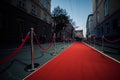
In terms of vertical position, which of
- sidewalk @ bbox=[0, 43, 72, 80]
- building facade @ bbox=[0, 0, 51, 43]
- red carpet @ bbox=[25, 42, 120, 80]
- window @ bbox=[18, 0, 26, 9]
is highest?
window @ bbox=[18, 0, 26, 9]

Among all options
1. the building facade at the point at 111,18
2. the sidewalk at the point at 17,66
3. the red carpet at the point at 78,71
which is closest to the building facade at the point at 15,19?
the sidewalk at the point at 17,66

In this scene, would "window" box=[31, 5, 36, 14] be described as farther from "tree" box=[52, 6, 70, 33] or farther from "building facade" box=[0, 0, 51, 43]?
"tree" box=[52, 6, 70, 33]

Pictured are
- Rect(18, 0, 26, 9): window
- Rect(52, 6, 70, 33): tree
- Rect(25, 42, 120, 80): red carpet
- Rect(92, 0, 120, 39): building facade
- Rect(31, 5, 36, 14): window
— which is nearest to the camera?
Rect(25, 42, 120, 80): red carpet

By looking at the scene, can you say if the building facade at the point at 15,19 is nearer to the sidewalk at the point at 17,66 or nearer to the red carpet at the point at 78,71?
the sidewalk at the point at 17,66

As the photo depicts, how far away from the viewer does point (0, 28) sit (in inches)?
463

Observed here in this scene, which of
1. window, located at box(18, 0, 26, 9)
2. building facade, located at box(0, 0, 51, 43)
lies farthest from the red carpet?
window, located at box(18, 0, 26, 9)

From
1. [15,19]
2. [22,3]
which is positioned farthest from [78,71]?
[22,3]

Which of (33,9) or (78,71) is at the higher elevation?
(33,9)

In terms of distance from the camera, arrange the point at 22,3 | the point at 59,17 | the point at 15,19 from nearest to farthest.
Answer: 1. the point at 15,19
2. the point at 22,3
3. the point at 59,17

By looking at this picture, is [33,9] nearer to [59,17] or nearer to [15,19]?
[15,19]

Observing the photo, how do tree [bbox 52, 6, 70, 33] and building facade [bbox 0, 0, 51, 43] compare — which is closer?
building facade [bbox 0, 0, 51, 43]

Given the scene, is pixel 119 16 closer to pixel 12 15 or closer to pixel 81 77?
pixel 81 77

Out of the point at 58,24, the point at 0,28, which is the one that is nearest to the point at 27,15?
the point at 0,28

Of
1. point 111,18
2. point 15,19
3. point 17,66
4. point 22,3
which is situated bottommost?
point 17,66
